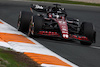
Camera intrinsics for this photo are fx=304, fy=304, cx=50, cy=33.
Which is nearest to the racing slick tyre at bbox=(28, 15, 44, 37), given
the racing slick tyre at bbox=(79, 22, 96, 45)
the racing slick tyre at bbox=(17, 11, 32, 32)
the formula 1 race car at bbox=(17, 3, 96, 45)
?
the formula 1 race car at bbox=(17, 3, 96, 45)

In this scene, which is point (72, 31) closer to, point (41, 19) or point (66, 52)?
point (41, 19)

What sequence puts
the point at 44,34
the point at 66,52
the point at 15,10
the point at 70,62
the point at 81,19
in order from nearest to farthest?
the point at 70,62 → the point at 66,52 → the point at 44,34 → the point at 81,19 → the point at 15,10

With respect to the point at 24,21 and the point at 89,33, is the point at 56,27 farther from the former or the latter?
the point at 24,21

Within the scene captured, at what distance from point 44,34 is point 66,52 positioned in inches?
65.6

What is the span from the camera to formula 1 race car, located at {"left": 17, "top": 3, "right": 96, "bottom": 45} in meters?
10.2

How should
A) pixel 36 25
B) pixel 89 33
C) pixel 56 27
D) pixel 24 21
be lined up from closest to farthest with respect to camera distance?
pixel 36 25, pixel 89 33, pixel 56 27, pixel 24 21

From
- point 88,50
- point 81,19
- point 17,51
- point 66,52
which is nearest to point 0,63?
point 17,51

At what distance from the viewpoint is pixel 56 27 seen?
34.6ft

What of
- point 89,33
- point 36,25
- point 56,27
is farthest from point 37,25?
point 89,33

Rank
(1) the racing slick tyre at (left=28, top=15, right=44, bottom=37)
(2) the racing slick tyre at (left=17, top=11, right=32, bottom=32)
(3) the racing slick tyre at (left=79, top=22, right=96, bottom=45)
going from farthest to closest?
(2) the racing slick tyre at (left=17, top=11, right=32, bottom=32)
(3) the racing slick tyre at (left=79, top=22, right=96, bottom=45)
(1) the racing slick tyre at (left=28, top=15, right=44, bottom=37)

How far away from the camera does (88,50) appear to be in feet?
31.1

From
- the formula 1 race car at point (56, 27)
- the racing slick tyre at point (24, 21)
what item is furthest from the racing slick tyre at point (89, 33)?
the racing slick tyre at point (24, 21)

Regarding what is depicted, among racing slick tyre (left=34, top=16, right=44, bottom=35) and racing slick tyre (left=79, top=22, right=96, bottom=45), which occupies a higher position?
racing slick tyre (left=34, top=16, right=44, bottom=35)

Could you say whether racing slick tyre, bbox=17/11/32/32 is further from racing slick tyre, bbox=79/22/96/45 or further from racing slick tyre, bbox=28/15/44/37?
racing slick tyre, bbox=79/22/96/45
